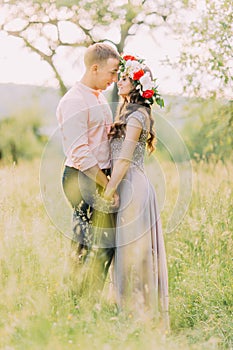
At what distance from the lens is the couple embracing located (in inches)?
166

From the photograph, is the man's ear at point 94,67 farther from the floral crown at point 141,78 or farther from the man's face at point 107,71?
the floral crown at point 141,78

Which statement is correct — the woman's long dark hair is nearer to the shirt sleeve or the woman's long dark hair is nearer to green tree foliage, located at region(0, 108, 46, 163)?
the shirt sleeve

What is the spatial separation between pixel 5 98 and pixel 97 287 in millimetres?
20006

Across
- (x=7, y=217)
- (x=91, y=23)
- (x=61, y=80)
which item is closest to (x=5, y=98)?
(x=61, y=80)

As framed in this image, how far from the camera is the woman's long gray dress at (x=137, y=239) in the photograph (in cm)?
429

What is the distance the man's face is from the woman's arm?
0.41 metres

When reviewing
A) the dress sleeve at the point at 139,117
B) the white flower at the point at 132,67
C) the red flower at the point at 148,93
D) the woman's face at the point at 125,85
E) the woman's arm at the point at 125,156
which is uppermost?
the white flower at the point at 132,67

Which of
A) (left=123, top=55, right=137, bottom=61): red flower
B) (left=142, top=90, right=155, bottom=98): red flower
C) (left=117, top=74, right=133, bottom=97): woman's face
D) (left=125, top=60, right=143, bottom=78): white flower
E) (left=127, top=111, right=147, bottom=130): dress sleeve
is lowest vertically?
(left=127, top=111, right=147, bottom=130): dress sleeve

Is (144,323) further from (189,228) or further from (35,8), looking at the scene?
(35,8)

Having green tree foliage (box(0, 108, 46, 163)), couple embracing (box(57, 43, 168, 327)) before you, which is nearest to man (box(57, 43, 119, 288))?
couple embracing (box(57, 43, 168, 327))

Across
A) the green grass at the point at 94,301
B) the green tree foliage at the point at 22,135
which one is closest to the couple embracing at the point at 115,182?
the green grass at the point at 94,301

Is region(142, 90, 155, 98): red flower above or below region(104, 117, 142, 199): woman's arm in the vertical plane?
above

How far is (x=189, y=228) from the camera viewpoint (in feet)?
19.5

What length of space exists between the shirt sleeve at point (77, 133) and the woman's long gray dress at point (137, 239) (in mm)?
209
